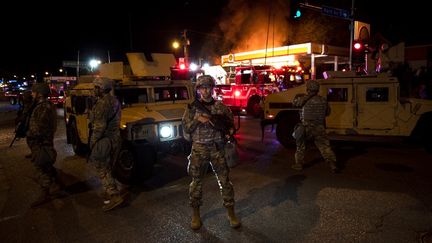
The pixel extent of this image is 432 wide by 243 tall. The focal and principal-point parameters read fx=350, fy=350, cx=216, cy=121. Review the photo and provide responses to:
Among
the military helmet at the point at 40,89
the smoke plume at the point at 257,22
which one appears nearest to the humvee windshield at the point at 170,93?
the military helmet at the point at 40,89

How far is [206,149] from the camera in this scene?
4.06 metres

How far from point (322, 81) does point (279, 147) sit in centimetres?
198

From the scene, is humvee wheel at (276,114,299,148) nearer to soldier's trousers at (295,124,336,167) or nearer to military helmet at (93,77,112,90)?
soldier's trousers at (295,124,336,167)

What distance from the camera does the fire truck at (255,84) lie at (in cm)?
1520

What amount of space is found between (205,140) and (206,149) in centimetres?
11

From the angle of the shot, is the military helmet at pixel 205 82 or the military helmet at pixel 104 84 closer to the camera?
the military helmet at pixel 205 82

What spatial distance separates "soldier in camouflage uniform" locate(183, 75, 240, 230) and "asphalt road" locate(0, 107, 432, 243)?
544 mm

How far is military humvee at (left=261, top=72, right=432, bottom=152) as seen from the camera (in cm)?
761

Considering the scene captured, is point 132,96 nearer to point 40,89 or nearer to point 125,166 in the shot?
point 125,166

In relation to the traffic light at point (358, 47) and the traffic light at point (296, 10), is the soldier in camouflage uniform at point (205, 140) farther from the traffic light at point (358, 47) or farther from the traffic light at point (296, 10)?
the traffic light at point (296, 10)

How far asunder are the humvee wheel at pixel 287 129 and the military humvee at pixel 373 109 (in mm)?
147

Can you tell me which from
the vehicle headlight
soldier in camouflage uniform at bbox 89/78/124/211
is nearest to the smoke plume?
the vehicle headlight

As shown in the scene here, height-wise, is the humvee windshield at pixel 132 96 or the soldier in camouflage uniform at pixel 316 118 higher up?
the humvee windshield at pixel 132 96

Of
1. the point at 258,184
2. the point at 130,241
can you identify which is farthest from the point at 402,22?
the point at 130,241
